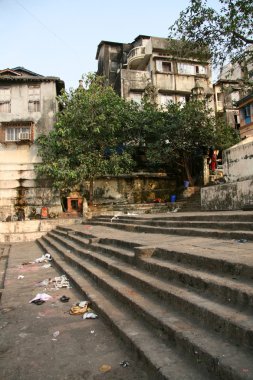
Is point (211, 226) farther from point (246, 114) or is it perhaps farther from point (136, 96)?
point (136, 96)

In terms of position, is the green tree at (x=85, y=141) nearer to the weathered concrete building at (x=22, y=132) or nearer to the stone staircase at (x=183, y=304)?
the weathered concrete building at (x=22, y=132)

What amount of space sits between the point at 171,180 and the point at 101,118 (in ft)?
26.2

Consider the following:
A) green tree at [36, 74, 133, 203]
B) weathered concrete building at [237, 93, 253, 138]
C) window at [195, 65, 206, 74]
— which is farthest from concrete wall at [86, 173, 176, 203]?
window at [195, 65, 206, 74]

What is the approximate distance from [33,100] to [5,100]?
78.3 inches

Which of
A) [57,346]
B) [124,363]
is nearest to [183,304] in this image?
[124,363]

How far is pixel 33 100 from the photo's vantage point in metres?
22.2

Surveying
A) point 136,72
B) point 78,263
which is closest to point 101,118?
point 136,72

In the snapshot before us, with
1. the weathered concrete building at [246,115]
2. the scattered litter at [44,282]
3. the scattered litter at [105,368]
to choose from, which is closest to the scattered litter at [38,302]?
the scattered litter at [44,282]

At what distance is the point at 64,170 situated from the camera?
58.9 ft

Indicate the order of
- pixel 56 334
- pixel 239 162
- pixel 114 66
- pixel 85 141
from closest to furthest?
pixel 56 334 < pixel 239 162 < pixel 85 141 < pixel 114 66

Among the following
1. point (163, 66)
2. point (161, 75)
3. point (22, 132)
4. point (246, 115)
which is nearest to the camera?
point (22, 132)

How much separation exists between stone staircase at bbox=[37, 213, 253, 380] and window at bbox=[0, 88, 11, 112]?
19.3 metres

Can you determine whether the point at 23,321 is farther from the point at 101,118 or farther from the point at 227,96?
the point at 227,96

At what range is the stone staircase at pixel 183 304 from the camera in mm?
2402
